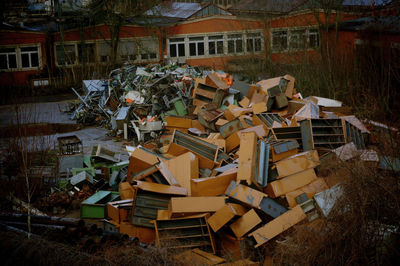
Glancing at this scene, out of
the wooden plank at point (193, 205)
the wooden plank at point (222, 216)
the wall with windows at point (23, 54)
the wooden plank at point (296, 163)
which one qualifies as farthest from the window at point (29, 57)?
the wooden plank at point (222, 216)

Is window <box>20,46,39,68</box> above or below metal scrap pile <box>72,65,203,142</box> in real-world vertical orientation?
above

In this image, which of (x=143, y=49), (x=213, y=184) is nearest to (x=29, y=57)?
(x=143, y=49)

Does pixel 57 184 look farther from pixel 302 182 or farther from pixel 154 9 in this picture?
pixel 154 9

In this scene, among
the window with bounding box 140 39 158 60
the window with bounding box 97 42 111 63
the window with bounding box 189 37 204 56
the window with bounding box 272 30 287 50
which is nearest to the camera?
the window with bounding box 272 30 287 50

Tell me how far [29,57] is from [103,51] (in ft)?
14.3

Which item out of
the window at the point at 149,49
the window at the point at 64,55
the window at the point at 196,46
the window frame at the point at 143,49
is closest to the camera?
the window at the point at 64,55

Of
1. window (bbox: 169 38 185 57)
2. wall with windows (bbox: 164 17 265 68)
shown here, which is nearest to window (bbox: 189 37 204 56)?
wall with windows (bbox: 164 17 265 68)

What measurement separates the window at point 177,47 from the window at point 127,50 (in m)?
2.38

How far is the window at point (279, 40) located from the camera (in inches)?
579

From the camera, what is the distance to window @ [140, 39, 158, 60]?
24358 mm

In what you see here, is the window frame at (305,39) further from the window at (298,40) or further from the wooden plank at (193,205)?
the wooden plank at (193,205)

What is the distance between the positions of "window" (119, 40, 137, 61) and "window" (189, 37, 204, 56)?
371cm

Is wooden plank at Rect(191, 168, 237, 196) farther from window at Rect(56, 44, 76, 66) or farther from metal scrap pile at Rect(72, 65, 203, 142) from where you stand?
window at Rect(56, 44, 76, 66)

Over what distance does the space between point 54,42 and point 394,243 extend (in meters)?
22.8
